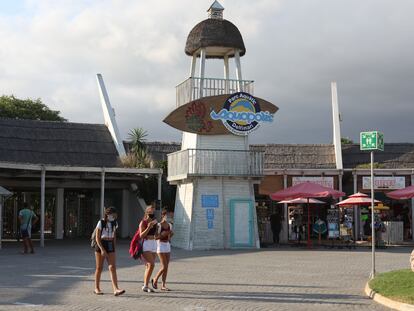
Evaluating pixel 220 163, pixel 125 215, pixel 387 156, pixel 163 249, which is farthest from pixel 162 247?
pixel 387 156

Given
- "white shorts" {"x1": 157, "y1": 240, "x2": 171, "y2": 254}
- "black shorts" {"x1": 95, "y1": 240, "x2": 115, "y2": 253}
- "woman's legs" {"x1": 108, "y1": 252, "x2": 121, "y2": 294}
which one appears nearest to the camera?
"woman's legs" {"x1": 108, "y1": 252, "x2": 121, "y2": 294}

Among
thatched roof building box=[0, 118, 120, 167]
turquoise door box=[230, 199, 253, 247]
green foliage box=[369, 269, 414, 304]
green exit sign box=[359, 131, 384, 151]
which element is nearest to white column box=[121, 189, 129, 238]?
thatched roof building box=[0, 118, 120, 167]

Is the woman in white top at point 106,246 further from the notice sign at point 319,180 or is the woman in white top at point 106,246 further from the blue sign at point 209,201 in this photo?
the notice sign at point 319,180

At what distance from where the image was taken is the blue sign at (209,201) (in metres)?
23.9

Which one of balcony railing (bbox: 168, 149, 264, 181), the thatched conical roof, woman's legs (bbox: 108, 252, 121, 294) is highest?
the thatched conical roof

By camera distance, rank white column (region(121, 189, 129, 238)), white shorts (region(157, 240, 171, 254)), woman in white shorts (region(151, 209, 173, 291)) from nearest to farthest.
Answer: woman in white shorts (region(151, 209, 173, 291)), white shorts (region(157, 240, 171, 254)), white column (region(121, 189, 129, 238))

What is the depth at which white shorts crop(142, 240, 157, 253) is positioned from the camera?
11.5 metres

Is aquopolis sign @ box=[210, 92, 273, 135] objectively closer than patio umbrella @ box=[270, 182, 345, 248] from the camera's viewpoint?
No

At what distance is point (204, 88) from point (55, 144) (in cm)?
922

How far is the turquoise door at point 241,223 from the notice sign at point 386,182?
744 cm

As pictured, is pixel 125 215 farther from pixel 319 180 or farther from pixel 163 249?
pixel 163 249

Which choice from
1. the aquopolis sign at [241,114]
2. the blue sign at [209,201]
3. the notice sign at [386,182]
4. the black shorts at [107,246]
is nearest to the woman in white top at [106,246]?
the black shorts at [107,246]

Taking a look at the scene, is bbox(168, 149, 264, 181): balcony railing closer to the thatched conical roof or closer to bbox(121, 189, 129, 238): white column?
the thatched conical roof

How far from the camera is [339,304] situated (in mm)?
10320
